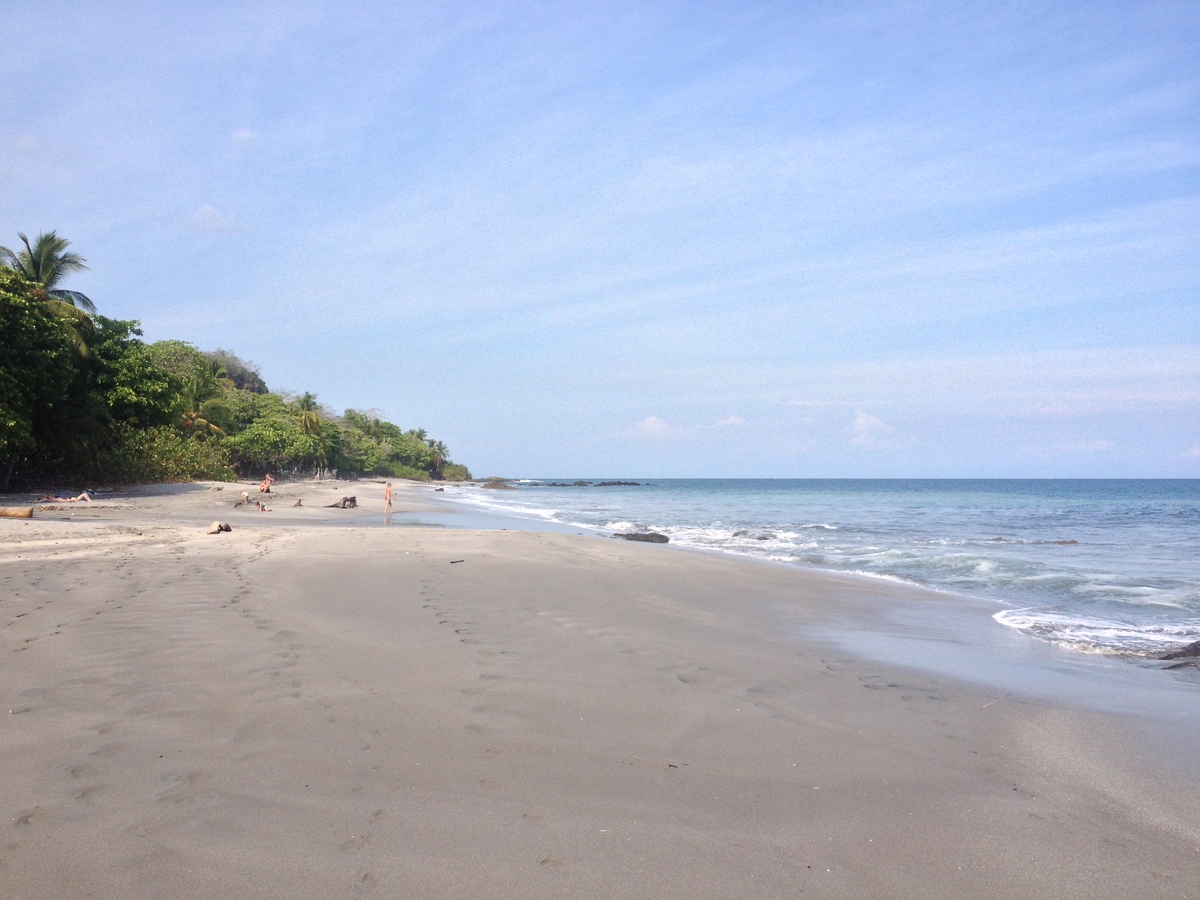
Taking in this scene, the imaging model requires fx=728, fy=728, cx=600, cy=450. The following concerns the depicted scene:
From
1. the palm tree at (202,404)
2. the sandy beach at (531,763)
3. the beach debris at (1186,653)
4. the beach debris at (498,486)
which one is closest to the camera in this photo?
the sandy beach at (531,763)

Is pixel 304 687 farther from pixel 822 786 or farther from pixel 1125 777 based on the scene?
pixel 1125 777

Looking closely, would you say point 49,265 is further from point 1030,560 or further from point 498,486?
point 498,486

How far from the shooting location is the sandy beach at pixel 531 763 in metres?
2.68

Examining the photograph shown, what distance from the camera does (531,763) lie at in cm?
361

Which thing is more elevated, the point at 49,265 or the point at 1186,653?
the point at 49,265

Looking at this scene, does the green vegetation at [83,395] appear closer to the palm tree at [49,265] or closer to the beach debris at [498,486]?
the palm tree at [49,265]

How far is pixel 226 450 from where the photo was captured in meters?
43.7

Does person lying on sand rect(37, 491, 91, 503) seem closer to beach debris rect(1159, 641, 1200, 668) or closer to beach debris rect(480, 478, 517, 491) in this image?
beach debris rect(1159, 641, 1200, 668)

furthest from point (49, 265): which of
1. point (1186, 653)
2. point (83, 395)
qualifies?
point (1186, 653)

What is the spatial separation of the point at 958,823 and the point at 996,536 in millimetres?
22821

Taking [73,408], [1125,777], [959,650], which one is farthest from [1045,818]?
[73,408]

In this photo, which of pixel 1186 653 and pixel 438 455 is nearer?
pixel 1186 653

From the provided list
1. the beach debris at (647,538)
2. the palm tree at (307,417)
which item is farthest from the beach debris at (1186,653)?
the palm tree at (307,417)

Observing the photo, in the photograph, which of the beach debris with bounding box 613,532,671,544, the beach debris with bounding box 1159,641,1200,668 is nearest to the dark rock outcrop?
the beach debris with bounding box 1159,641,1200,668
